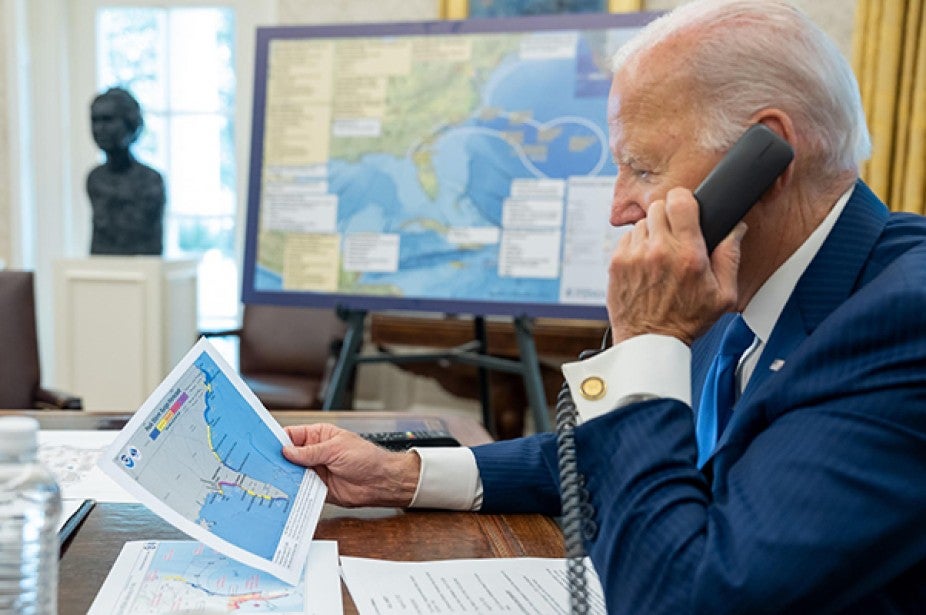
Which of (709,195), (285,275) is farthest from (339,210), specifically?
(709,195)

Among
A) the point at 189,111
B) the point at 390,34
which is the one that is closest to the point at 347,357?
the point at 390,34

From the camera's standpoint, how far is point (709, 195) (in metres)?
0.84

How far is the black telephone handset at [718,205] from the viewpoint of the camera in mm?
766

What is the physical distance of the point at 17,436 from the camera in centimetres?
53

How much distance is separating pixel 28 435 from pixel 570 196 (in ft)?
6.55

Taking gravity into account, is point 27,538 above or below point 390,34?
below

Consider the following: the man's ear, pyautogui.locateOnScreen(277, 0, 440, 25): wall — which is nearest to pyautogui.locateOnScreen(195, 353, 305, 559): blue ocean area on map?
the man's ear

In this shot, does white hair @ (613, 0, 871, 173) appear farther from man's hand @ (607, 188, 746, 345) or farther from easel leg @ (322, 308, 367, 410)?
easel leg @ (322, 308, 367, 410)

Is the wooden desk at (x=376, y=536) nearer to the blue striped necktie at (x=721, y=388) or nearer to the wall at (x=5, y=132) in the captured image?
the blue striped necktie at (x=721, y=388)

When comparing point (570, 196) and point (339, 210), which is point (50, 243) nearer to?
point (339, 210)

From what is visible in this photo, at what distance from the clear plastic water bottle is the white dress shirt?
45cm

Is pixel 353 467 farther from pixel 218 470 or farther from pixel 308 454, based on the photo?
pixel 218 470

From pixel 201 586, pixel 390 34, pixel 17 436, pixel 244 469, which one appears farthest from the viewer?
pixel 390 34

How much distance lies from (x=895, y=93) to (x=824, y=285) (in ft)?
7.82
